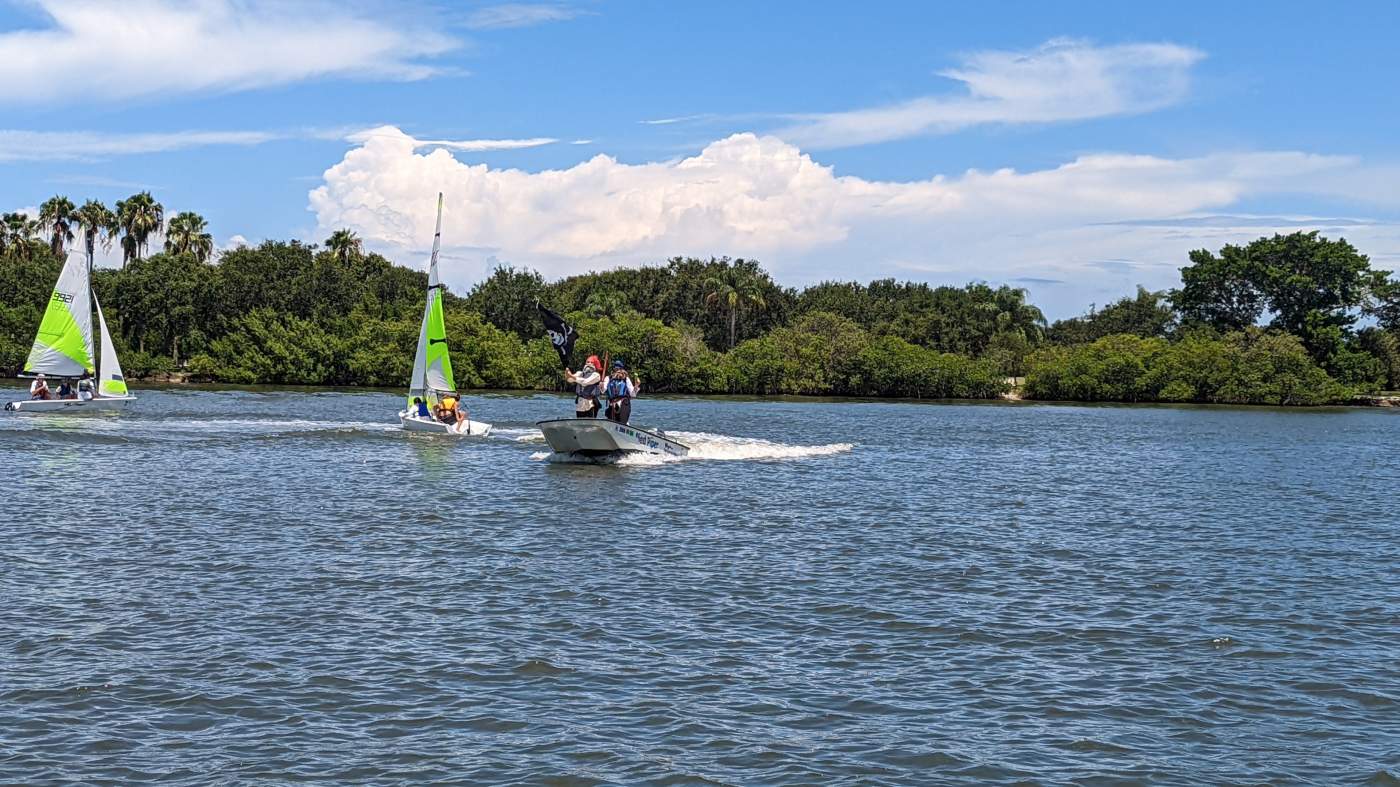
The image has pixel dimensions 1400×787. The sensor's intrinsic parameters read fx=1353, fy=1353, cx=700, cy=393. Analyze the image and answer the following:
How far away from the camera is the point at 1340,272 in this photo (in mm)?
131125

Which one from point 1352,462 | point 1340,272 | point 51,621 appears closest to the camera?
point 51,621

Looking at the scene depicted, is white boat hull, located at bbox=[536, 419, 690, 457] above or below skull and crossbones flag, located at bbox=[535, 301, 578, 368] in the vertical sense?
below

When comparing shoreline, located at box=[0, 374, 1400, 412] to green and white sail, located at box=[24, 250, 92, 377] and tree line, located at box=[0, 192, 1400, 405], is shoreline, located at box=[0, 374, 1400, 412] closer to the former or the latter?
tree line, located at box=[0, 192, 1400, 405]

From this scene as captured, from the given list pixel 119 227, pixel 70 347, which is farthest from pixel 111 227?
pixel 70 347

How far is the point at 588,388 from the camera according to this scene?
1629 inches

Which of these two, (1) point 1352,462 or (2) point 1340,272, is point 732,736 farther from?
Answer: (2) point 1340,272

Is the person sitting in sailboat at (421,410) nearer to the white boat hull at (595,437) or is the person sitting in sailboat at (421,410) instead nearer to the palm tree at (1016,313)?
the white boat hull at (595,437)

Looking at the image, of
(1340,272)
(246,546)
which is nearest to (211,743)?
(246,546)

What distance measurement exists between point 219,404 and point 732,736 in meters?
69.6

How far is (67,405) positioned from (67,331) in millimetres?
3374

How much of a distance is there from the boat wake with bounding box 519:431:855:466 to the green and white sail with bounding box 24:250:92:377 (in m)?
27.0

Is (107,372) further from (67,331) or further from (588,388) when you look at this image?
(588,388)

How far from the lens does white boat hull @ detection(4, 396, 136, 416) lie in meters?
59.4

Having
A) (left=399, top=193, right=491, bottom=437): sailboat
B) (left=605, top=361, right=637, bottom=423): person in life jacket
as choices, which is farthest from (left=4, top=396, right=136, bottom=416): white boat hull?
(left=605, top=361, right=637, bottom=423): person in life jacket
